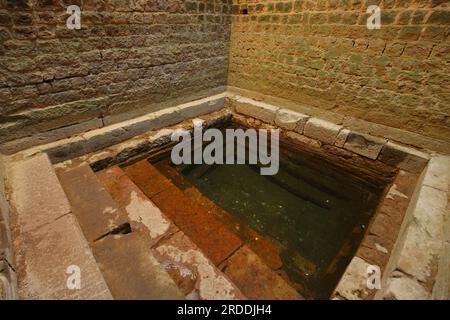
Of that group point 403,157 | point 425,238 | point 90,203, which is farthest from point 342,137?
point 90,203

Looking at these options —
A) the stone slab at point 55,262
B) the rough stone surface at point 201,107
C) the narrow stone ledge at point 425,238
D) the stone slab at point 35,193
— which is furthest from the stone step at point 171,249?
the rough stone surface at point 201,107

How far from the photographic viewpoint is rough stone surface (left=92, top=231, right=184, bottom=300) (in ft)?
5.48

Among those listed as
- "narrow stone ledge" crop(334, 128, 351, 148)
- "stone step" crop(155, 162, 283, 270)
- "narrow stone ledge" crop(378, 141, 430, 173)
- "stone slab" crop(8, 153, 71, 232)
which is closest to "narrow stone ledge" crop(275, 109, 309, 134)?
"narrow stone ledge" crop(334, 128, 351, 148)

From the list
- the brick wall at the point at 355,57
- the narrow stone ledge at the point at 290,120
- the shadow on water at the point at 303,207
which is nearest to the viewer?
the shadow on water at the point at 303,207

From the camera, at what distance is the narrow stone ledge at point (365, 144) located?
11.1 ft

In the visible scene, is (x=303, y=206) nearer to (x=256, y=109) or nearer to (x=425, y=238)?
(x=425, y=238)

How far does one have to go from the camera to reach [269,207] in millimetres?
3340

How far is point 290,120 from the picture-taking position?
4188 millimetres

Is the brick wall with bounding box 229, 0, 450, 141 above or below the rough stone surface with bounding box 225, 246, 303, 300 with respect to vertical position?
above

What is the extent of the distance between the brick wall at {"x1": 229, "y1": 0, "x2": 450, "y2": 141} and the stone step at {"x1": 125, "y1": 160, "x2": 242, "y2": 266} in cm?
277

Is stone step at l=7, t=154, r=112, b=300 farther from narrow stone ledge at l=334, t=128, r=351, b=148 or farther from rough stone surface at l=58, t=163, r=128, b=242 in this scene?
narrow stone ledge at l=334, t=128, r=351, b=148

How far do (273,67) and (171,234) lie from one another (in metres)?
3.54

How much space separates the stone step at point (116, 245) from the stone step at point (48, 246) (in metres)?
0.14

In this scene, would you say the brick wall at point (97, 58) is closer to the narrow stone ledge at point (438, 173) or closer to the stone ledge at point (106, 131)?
the stone ledge at point (106, 131)
